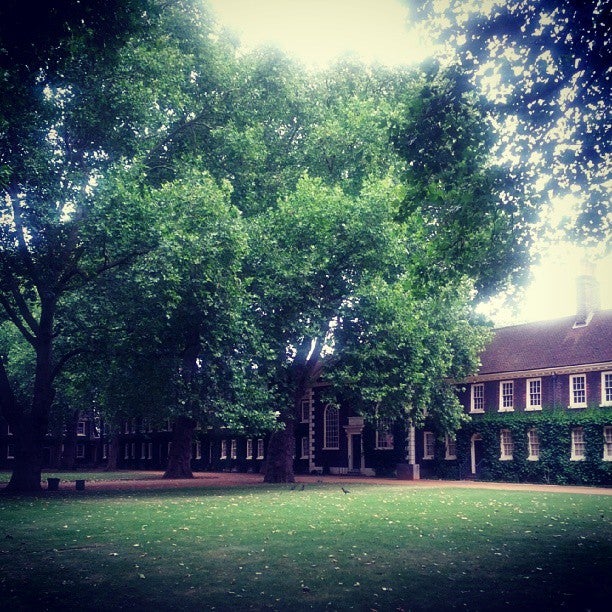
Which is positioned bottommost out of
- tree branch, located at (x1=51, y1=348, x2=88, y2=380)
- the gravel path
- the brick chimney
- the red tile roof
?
the gravel path

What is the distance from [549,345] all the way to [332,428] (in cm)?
2051

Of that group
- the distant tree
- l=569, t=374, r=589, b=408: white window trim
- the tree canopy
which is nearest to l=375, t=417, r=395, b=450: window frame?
l=569, t=374, r=589, b=408: white window trim

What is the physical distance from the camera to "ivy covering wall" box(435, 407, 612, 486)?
4169cm

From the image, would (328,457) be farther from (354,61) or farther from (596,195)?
(596,195)

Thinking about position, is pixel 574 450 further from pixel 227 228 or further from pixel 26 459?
pixel 26 459

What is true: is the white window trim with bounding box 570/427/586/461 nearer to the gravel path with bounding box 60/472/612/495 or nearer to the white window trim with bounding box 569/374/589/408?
the white window trim with bounding box 569/374/589/408

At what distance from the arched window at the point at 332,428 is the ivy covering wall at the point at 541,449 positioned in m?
10.8

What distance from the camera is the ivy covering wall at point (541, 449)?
4169cm

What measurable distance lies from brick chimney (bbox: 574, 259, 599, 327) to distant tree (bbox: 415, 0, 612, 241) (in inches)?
1249

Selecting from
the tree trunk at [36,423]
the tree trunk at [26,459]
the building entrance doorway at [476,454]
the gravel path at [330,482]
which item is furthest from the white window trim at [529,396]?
the tree trunk at [26,459]

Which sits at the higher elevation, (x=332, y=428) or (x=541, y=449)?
(x=332, y=428)

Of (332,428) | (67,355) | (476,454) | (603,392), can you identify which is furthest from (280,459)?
(603,392)

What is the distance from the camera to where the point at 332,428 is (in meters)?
59.5

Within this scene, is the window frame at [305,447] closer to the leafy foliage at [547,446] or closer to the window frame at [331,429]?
the window frame at [331,429]
